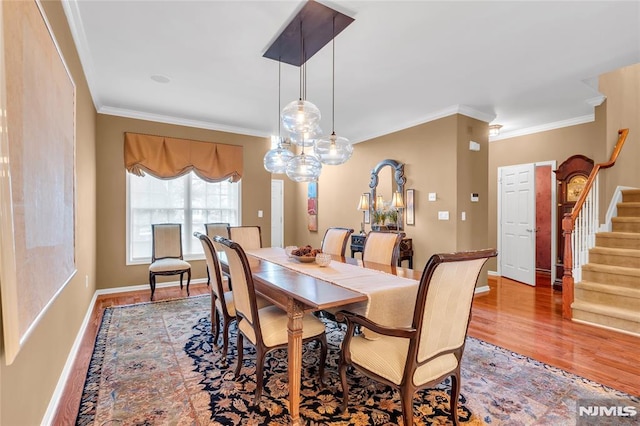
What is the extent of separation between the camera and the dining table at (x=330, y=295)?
5.83ft

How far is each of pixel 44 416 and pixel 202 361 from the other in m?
0.99

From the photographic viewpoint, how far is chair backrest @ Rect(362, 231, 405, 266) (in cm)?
290

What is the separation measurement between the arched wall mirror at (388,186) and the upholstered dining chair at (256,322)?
10.6 ft

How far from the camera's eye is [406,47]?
2816mm

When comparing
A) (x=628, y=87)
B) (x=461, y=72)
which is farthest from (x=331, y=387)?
(x=628, y=87)

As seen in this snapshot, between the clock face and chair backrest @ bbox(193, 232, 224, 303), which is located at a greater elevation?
the clock face

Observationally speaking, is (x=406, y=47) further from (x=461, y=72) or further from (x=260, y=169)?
(x=260, y=169)

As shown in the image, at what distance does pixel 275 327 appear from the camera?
202 cm

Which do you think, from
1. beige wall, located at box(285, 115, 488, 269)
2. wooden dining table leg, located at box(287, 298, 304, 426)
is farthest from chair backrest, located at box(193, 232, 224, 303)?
beige wall, located at box(285, 115, 488, 269)

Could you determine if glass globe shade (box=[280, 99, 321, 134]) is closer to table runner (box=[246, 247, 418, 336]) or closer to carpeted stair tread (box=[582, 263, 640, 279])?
table runner (box=[246, 247, 418, 336])

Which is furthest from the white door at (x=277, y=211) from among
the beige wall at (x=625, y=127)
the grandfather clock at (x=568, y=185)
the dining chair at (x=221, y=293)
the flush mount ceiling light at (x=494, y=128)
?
the beige wall at (x=625, y=127)

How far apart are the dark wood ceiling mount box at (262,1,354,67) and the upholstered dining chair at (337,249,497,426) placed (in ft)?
6.44

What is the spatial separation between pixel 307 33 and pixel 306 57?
389mm

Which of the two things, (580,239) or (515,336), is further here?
(580,239)
